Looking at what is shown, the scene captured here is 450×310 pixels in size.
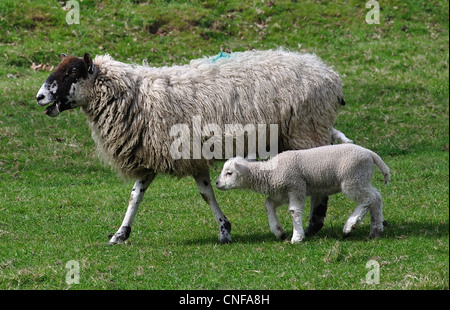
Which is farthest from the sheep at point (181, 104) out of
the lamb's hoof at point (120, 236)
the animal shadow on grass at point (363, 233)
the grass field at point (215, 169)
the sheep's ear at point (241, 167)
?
the grass field at point (215, 169)

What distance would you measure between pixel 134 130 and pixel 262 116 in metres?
1.57

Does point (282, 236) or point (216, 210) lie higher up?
point (216, 210)

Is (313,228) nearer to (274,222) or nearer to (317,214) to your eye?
(317,214)

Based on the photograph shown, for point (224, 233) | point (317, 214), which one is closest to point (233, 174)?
point (224, 233)

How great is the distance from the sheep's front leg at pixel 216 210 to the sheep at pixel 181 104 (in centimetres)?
1

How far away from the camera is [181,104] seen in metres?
8.28

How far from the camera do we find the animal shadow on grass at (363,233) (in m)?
7.94

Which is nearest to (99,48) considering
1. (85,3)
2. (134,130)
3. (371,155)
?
(85,3)

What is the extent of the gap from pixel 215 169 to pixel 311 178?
6.32 feet

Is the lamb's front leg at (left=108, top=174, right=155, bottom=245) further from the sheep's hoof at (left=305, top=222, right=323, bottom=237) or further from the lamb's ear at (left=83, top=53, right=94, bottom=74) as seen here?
the sheep's hoof at (left=305, top=222, right=323, bottom=237)

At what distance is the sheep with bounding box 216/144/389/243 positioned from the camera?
766 cm

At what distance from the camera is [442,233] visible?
7.91 m

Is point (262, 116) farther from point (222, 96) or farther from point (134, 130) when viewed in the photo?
point (134, 130)

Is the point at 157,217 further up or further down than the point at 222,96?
further down
